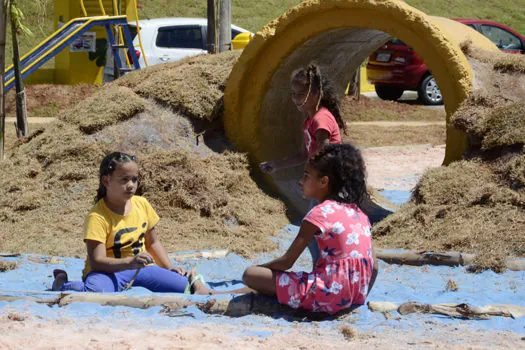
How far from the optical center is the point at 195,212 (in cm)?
681

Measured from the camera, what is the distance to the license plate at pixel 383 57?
16.8m

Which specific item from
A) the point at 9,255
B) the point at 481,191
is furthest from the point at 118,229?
the point at 481,191

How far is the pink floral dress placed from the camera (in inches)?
156

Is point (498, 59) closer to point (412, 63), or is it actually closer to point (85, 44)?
point (412, 63)

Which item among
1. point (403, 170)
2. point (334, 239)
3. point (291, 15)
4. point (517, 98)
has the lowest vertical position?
point (403, 170)

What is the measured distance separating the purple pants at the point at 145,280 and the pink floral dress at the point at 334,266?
79cm

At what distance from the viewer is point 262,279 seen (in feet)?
13.5

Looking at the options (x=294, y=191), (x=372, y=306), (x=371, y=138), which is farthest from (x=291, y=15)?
(x=371, y=138)

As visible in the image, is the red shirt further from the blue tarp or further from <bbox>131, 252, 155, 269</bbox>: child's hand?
<bbox>131, 252, 155, 269</bbox>: child's hand

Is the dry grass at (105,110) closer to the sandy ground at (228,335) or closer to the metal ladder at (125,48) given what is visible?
the sandy ground at (228,335)

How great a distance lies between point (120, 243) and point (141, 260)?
0.33 m

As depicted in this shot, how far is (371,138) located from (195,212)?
6.83 m

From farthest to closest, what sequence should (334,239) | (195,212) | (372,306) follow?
(195,212)
(372,306)
(334,239)

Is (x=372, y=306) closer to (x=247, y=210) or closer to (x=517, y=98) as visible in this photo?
(x=247, y=210)
